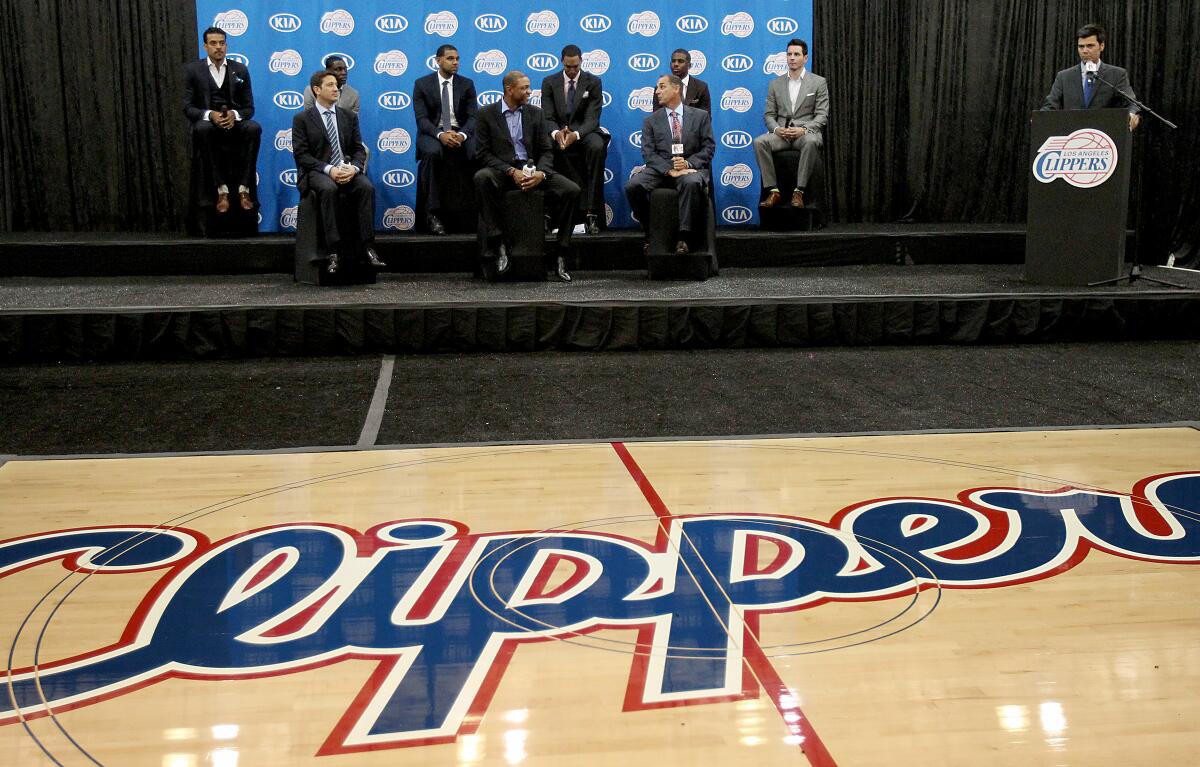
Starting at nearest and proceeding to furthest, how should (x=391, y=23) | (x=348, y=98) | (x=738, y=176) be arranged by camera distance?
(x=348, y=98), (x=391, y=23), (x=738, y=176)

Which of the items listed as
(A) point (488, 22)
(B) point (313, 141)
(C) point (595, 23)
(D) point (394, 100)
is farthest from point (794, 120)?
(B) point (313, 141)

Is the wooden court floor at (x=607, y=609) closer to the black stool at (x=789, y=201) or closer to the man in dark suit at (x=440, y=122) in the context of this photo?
the man in dark suit at (x=440, y=122)

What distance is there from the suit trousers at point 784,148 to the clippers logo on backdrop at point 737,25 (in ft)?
2.77

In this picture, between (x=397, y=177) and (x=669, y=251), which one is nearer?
(x=669, y=251)

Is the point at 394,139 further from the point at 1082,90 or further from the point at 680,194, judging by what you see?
the point at 1082,90

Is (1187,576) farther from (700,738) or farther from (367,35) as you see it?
(367,35)

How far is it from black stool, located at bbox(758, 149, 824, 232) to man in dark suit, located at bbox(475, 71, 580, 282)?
157 cm

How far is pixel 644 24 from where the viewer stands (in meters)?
7.33

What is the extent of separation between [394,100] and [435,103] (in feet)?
2.04

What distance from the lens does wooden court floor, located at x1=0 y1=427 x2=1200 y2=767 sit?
1.61 meters

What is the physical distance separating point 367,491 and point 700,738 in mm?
1454

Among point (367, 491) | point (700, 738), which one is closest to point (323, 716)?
point (700, 738)

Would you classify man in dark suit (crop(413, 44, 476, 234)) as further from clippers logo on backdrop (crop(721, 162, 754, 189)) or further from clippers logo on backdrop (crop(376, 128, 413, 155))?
clippers logo on backdrop (crop(721, 162, 754, 189))

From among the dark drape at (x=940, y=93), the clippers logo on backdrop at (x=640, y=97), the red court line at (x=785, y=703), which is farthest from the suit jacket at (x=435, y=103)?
the red court line at (x=785, y=703)
